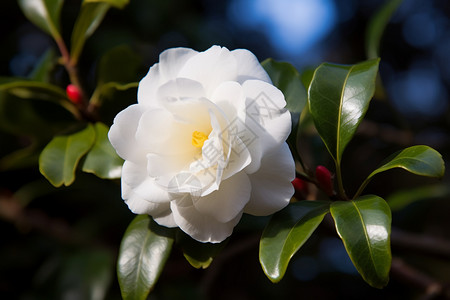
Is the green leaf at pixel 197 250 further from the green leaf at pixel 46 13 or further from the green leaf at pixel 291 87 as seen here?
the green leaf at pixel 46 13

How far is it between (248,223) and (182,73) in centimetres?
58

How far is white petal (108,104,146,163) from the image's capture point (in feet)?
2.46

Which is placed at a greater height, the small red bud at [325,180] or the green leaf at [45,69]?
the small red bud at [325,180]

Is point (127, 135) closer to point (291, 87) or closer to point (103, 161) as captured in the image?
point (103, 161)

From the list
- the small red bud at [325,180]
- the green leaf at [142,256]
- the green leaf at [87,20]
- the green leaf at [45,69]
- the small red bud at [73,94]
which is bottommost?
the green leaf at [142,256]

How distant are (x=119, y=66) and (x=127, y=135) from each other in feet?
1.40

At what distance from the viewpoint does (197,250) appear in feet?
2.66

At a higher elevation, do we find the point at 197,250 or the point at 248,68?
the point at 248,68

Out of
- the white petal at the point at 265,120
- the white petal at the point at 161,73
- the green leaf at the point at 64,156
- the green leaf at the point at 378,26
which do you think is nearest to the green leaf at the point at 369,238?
the white petal at the point at 265,120

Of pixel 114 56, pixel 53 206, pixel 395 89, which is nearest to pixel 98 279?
pixel 53 206

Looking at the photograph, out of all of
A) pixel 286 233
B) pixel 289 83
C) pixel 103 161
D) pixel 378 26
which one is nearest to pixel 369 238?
pixel 286 233

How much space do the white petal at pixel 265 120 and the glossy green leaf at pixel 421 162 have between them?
0.17 meters

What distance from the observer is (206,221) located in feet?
2.48

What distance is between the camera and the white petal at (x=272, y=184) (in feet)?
2.38
